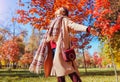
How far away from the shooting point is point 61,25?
619 cm

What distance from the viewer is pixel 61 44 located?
19.7 feet

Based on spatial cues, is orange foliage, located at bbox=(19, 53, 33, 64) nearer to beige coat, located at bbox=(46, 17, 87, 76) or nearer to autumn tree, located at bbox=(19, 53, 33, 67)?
autumn tree, located at bbox=(19, 53, 33, 67)

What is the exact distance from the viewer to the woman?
5.88 m

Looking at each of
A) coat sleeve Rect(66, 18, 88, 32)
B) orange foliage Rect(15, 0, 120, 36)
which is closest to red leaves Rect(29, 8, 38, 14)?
orange foliage Rect(15, 0, 120, 36)

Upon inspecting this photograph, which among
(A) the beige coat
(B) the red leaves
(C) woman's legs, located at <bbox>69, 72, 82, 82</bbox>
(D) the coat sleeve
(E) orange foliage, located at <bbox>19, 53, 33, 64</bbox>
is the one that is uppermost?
(B) the red leaves

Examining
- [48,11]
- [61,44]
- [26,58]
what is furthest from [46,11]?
[26,58]

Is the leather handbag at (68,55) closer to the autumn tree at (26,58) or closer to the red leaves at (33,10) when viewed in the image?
the red leaves at (33,10)

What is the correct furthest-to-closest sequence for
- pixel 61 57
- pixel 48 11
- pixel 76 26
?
pixel 48 11 < pixel 61 57 < pixel 76 26

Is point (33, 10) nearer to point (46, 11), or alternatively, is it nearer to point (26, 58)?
point (46, 11)

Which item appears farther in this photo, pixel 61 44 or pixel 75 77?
pixel 61 44

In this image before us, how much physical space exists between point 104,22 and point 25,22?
1041 cm

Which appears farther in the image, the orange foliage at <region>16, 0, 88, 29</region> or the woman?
the orange foliage at <region>16, 0, 88, 29</region>

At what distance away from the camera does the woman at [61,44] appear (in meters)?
5.88

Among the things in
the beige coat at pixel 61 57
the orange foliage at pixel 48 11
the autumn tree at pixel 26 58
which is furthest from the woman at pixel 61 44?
the autumn tree at pixel 26 58
